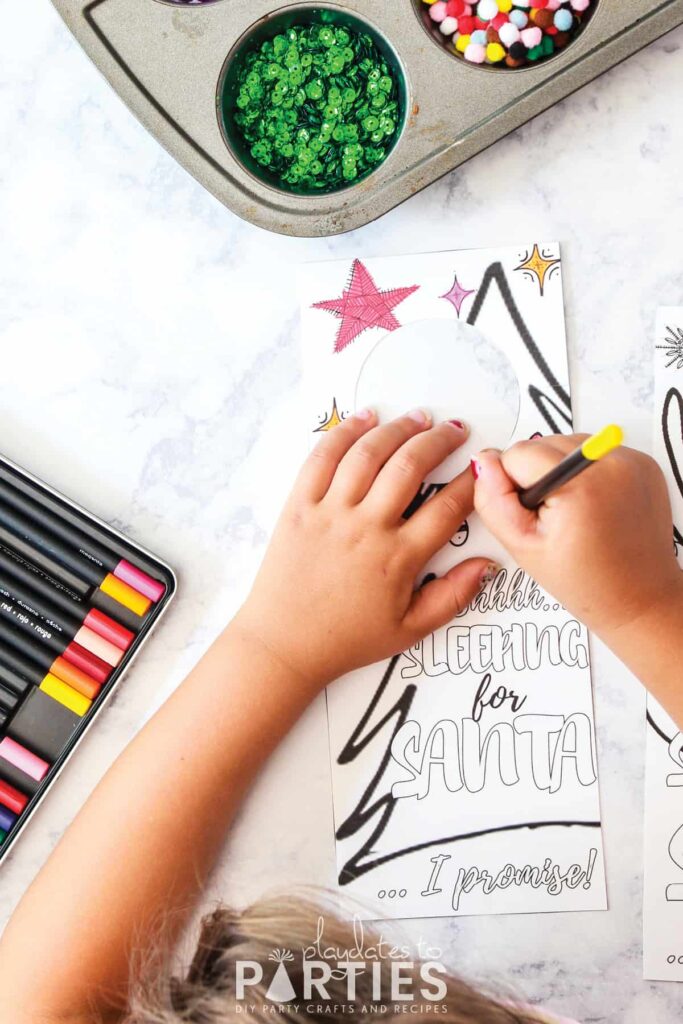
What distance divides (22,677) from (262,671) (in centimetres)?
17

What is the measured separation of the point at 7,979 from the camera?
1.78ft

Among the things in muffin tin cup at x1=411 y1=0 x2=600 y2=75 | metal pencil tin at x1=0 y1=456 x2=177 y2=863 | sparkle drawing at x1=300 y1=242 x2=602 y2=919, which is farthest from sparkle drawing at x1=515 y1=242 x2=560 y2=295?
metal pencil tin at x1=0 y1=456 x2=177 y2=863

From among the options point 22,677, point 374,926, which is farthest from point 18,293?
point 374,926

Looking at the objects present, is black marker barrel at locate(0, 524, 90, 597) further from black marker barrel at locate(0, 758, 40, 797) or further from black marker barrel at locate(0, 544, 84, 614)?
black marker barrel at locate(0, 758, 40, 797)

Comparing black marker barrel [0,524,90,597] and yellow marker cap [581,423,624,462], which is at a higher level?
black marker barrel [0,524,90,597]

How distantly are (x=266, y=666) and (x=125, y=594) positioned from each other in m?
0.11

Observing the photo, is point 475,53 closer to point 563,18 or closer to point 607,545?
point 563,18

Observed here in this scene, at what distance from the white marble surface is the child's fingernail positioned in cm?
9

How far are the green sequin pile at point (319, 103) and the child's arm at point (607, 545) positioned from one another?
22 cm

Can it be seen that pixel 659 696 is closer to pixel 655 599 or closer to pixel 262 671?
pixel 655 599

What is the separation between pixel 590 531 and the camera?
535 mm

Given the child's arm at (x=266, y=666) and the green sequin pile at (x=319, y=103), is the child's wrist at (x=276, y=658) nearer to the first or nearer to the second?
the child's arm at (x=266, y=666)

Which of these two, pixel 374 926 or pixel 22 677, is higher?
pixel 22 677

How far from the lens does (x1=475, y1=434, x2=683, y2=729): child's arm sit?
538 millimetres
